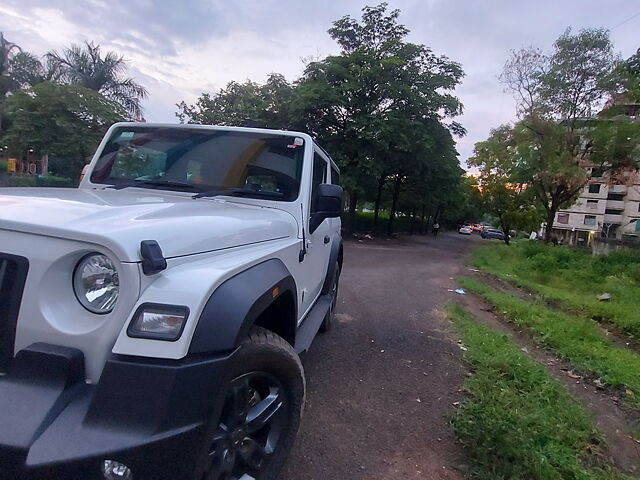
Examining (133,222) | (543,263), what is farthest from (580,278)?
(133,222)

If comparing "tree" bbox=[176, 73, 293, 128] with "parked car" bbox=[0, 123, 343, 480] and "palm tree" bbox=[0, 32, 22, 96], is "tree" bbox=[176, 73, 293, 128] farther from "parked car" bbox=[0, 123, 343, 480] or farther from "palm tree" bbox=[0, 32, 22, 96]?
"parked car" bbox=[0, 123, 343, 480]

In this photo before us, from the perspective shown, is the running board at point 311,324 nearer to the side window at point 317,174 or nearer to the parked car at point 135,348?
the parked car at point 135,348

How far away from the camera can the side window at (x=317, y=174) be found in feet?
11.0

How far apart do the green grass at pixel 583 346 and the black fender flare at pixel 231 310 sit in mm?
3850

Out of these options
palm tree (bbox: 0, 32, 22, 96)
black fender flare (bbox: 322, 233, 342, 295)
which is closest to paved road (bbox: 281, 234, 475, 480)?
black fender flare (bbox: 322, 233, 342, 295)

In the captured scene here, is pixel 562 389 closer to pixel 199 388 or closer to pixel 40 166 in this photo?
pixel 199 388

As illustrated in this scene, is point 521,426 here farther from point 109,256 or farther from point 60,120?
point 60,120

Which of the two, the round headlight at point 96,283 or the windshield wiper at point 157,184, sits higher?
the windshield wiper at point 157,184

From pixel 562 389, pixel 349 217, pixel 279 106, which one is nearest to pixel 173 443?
pixel 562 389

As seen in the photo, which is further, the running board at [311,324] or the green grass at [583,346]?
the green grass at [583,346]

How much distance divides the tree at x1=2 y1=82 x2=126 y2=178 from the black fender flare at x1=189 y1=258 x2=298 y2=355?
15.4 meters

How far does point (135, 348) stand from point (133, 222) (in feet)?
1.82

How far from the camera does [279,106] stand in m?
21.2

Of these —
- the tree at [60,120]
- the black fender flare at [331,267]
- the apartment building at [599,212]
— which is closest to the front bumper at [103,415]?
the black fender flare at [331,267]
